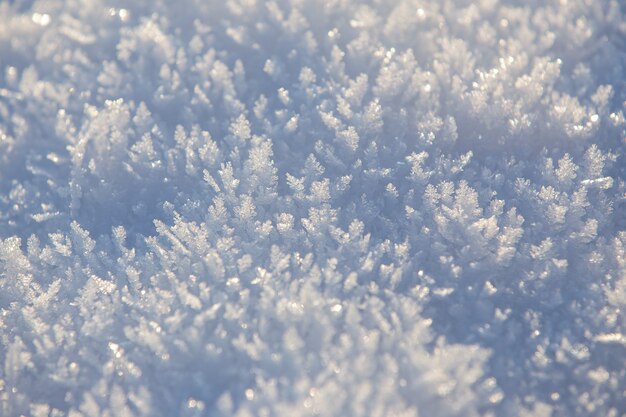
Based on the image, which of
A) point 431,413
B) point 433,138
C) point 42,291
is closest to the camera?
point 431,413

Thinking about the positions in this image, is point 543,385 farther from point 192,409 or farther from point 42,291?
point 42,291

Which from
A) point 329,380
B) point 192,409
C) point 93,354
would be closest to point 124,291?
point 93,354

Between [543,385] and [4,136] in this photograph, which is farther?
[4,136]

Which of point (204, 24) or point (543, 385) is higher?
point (204, 24)

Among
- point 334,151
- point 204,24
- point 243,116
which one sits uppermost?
point 204,24

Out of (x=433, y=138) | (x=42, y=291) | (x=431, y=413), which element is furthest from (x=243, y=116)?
(x=431, y=413)

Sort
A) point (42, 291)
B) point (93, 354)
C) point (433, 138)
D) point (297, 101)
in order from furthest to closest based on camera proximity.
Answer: point (297, 101)
point (433, 138)
point (42, 291)
point (93, 354)
